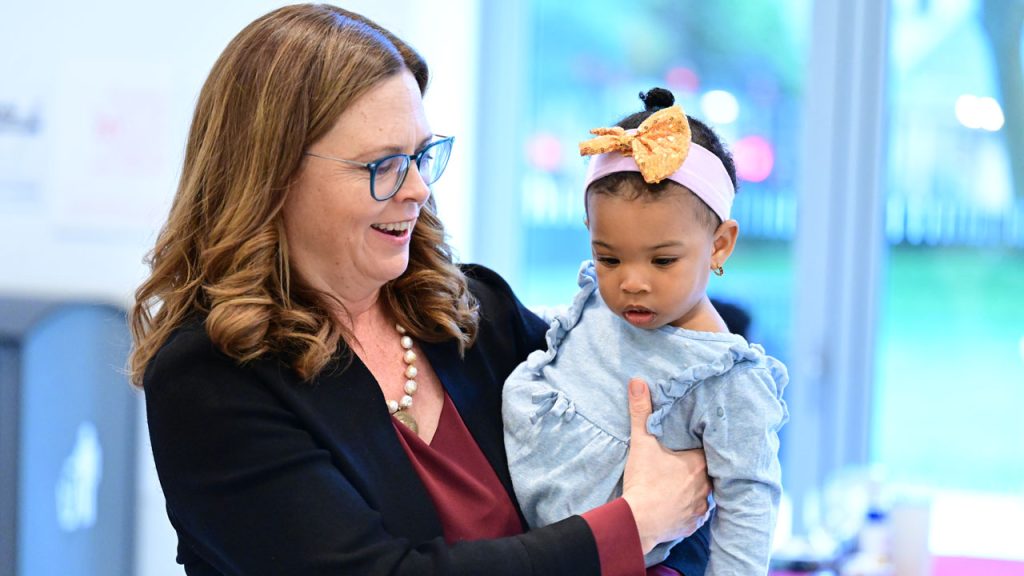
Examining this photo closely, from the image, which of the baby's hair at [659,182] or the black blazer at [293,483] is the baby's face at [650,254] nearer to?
the baby's hair at [659,182]

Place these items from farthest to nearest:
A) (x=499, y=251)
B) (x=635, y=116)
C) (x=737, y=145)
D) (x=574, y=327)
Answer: (x=499, y=251), (x=737, y=145), (x=574, y=327), (x=635, y=116)

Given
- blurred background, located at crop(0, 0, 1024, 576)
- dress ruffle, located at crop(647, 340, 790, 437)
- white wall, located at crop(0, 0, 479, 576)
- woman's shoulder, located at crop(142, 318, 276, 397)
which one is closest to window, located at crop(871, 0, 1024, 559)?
blurred background, located at crop(0, 0, 1024, 576)

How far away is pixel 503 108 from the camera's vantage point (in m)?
3.97

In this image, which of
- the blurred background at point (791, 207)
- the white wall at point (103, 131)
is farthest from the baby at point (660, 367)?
the white wall at point (103, 131)

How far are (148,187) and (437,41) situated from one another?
3.26 ft

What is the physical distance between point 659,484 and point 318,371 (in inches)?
19.7

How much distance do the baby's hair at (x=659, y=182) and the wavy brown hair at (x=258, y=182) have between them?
35cm


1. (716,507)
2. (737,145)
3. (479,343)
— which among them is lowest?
(716,507)

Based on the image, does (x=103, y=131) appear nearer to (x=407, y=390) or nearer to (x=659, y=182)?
(x=407, y=390)

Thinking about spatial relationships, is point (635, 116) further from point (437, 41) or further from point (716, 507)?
point (437, 41)

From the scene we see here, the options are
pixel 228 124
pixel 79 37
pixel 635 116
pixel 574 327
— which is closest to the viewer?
pixel 228 124

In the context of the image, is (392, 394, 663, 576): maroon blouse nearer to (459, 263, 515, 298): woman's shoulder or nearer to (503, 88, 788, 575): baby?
(503, 88, 788, 575): baby

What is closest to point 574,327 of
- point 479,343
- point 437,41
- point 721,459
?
point 479,343

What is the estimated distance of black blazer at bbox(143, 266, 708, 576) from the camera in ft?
4.67
